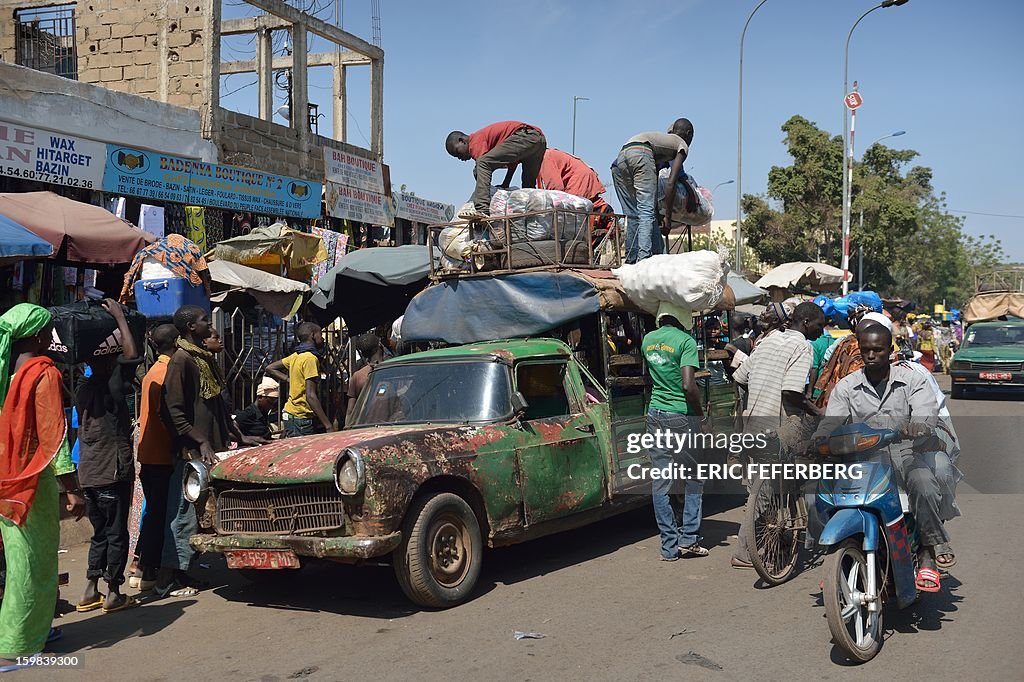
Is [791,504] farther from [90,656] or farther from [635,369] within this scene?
[90,656]

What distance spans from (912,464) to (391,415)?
3688 millimetres

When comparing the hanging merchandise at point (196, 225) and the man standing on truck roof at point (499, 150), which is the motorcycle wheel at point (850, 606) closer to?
the man standing on truck roof at point (499, 150)

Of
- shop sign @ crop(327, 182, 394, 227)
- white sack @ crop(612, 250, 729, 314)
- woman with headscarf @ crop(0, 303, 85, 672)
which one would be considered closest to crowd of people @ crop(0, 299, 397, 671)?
woman with headscarf @ crop(0, 303, 85, 672)

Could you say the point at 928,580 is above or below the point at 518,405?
below

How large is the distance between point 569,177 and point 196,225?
240 inches

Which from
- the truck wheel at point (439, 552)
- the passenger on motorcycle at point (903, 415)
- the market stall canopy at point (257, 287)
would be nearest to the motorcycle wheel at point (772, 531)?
the passenger on motorcycle at point (903, 415)

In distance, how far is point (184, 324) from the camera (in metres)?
6.82

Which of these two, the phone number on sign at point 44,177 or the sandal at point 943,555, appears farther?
the phone number on sign at point 44,177

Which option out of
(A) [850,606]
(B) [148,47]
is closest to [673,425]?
(A) [850,606]

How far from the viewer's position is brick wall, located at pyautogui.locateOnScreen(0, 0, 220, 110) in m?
14.5

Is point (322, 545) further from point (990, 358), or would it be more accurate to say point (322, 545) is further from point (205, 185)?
point (990, 358)

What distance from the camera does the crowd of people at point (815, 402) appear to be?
5109 millimetres

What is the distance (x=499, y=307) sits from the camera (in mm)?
8562

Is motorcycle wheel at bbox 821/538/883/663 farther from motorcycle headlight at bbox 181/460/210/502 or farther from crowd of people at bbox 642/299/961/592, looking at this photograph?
motorcycle headlight at bbox 181/460/210/502
